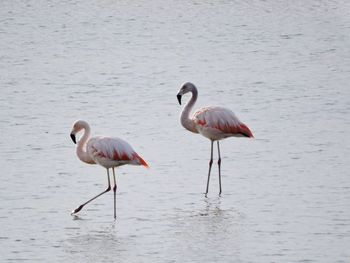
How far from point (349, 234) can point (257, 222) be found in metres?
0.88

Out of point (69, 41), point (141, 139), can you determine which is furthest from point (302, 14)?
point (141, 139)

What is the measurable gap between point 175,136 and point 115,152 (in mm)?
3254

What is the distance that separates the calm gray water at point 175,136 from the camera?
8.79 m

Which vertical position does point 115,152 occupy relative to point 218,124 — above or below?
below

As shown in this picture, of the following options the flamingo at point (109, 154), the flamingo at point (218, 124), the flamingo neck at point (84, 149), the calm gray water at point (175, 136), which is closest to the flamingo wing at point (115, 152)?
the flamingo at point (109, 154)

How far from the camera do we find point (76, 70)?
18188 millimetres

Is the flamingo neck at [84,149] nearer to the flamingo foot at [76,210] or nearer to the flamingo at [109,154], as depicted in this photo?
the flamingo at [109,154]

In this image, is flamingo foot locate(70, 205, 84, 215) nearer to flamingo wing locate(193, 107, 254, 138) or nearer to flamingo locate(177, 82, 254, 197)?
flamingo locate(177, 82, 254, 197)

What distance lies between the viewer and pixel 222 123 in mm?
10852

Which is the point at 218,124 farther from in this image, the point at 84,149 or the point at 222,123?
the point at 84,149

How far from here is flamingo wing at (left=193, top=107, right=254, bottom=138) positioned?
1080cm

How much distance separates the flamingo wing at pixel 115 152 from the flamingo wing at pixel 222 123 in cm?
133

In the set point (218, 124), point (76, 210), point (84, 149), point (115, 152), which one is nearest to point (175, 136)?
point (218, 124)

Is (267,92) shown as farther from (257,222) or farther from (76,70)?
(257,222)
